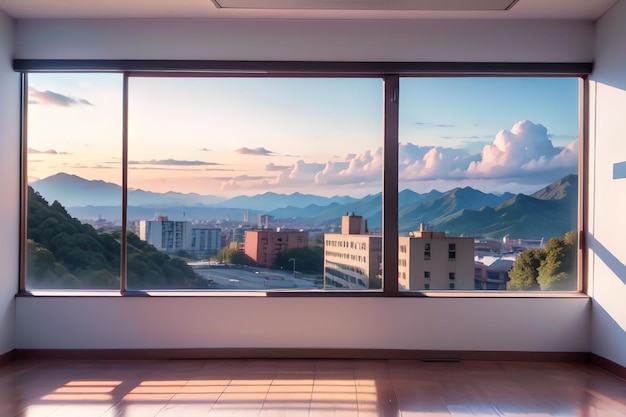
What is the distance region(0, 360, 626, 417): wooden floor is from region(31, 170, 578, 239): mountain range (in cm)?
121

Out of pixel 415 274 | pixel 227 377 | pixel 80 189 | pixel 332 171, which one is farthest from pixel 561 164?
pixel 80 189

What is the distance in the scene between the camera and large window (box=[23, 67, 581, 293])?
5270mm

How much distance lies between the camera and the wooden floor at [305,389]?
3.86m

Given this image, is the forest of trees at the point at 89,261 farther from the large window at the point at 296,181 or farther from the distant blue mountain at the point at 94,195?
the distant blue mountain at the point at 94,195

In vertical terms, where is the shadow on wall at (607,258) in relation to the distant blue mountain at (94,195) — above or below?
below

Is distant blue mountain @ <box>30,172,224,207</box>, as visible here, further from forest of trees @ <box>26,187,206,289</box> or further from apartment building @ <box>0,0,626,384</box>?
apartment building @ <box>0,0,626,384</box>

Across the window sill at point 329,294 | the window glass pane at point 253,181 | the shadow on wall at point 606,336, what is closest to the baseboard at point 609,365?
the shadow on wall at point 606,336

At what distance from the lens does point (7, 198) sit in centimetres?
506

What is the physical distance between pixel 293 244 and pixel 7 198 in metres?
2.50

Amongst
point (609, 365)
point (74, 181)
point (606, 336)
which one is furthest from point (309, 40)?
point (609, 365)

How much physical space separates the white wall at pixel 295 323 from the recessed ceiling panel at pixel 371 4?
2.43 metres

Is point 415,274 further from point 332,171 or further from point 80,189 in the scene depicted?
point 80,189

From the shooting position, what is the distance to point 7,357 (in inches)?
197

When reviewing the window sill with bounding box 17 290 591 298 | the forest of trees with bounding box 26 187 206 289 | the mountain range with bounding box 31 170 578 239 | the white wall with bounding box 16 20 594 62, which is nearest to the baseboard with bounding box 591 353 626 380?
the window sill with bounding box 17 290 591 298
